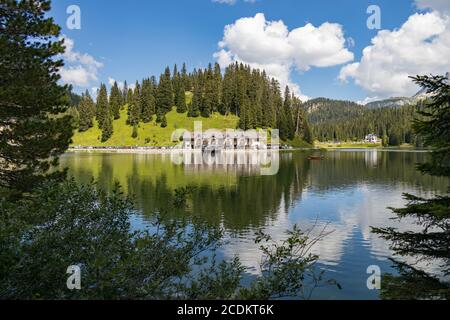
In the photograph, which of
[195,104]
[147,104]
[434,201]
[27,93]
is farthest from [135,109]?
[434,201]

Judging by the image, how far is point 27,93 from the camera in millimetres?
20297

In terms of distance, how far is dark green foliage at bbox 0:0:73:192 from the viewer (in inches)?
818

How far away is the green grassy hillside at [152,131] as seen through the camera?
186m

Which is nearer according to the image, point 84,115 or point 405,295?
point 405,295

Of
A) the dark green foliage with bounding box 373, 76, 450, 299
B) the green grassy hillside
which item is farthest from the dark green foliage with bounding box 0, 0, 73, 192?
the green grassy hillside

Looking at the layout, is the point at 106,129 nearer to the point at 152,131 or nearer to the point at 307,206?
the point at 152,131

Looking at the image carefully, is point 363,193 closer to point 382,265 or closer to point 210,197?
point 210,197

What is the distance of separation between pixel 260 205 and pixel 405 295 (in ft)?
110

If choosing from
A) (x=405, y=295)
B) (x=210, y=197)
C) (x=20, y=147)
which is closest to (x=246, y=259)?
(x=405, y=295)

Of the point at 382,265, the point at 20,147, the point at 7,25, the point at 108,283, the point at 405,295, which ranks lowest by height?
the point at 382,265

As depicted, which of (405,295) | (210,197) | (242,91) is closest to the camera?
(405,295)

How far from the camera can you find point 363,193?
198ft

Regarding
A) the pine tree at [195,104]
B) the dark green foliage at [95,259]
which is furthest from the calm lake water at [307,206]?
the pine tree at [195,104]

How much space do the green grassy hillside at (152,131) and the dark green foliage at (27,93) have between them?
523 ft
